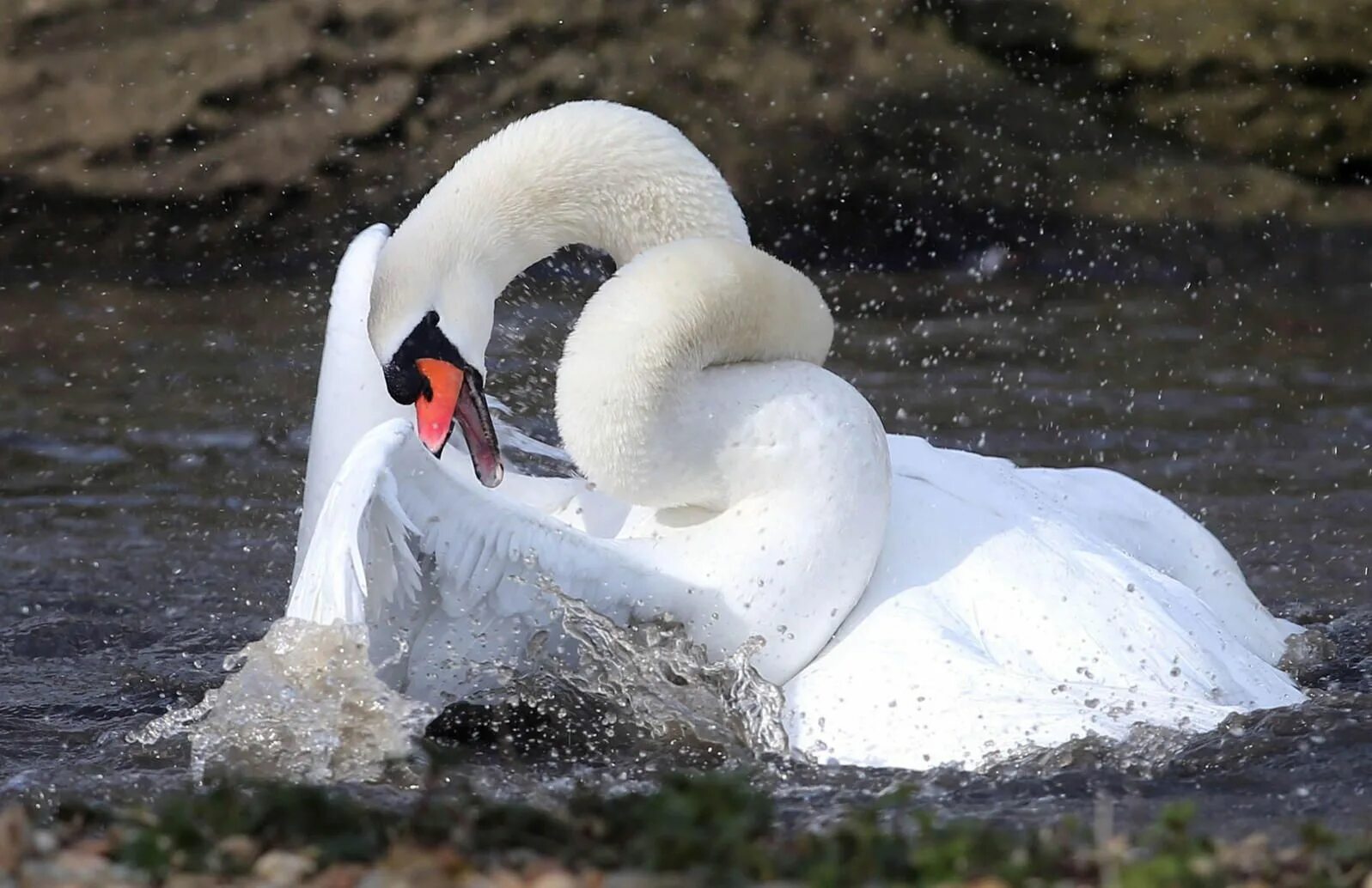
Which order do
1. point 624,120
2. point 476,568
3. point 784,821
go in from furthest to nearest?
point 624,120 → point 476,568 → point 784,821

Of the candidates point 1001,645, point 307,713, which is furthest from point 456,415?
point 1001,645

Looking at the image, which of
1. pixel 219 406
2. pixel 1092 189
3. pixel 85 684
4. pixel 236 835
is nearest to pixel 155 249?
pixel 219 406

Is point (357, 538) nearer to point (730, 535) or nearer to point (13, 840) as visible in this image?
point (730, 535)

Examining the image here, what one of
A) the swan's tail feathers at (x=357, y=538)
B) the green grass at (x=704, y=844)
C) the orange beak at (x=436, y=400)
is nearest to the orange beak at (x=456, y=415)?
the orange beak at (x=436, y=400)

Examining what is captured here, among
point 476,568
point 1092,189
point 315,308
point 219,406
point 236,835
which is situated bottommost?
point 236,835

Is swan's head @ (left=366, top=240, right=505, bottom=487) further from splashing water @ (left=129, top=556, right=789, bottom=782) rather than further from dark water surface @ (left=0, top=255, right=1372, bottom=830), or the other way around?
dark water surface @ (left=0, top=255, right=1372, bottom=830)

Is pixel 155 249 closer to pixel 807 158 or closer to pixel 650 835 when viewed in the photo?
pixel 807 158

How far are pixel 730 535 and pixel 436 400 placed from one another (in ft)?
2.45

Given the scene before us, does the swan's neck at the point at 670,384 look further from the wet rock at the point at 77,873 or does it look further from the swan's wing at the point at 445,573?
the wet rock at the point at 77,873

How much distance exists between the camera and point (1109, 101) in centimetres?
1198

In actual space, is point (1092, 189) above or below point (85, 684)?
above

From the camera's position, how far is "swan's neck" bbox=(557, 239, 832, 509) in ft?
15.1

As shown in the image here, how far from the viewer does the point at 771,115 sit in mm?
11867

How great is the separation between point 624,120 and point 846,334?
449 cm
